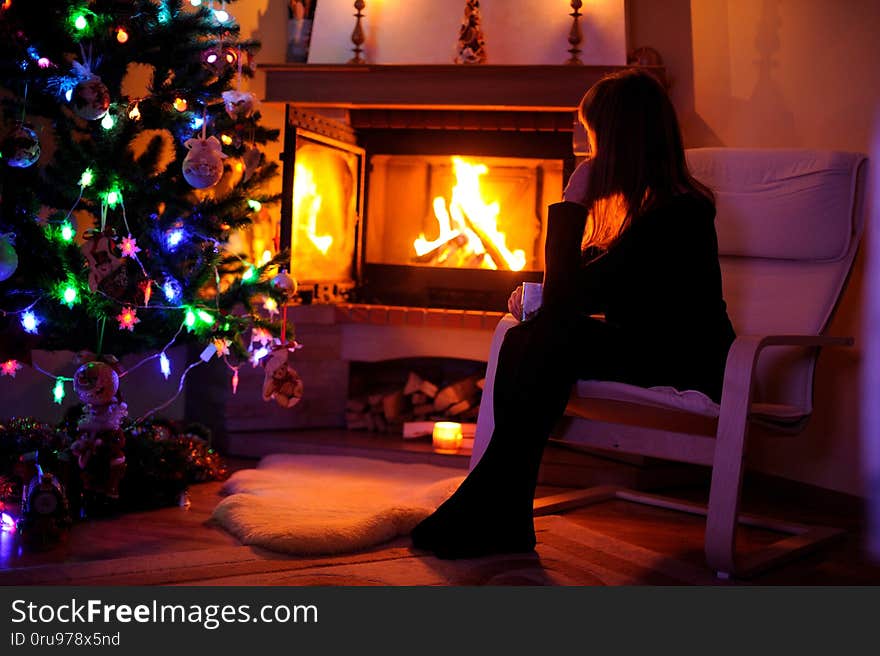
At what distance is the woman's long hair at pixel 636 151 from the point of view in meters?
2.01

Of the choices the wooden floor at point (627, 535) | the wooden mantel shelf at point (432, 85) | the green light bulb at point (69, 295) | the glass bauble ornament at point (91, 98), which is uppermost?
the wooden mantel shelf at point (432, 85)

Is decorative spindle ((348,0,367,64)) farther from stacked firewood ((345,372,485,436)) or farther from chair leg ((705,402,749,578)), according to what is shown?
chair leg ((705,402,749,578))

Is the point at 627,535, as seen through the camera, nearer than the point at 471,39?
Yes

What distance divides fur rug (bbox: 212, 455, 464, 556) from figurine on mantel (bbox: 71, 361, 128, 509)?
0.24 m

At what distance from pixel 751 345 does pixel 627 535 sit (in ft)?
1.98

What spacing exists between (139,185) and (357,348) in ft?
3.50

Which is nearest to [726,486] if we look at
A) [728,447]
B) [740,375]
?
[728,447]

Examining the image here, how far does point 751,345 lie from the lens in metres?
1.79

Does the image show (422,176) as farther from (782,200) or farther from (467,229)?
(782,200)

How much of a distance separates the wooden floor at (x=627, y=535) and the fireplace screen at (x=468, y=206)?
102 cm

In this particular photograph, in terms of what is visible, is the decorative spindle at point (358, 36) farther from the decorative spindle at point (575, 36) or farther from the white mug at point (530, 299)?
the white mug at point (530, 299)

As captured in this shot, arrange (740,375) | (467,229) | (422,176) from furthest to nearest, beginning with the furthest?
(422,176) → (467,229) → (740,375)

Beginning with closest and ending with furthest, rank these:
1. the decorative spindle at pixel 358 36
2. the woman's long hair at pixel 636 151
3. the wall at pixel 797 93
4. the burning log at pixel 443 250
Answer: the woman's long hair at pixel 636 151 → the wall at pixel 797 93 → the decorative spindle at pixel 358 36 → the burning log at pixel 443 250

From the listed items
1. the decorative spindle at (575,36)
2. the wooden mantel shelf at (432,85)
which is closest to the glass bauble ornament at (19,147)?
the wooden mantel shelf at (432,85)
